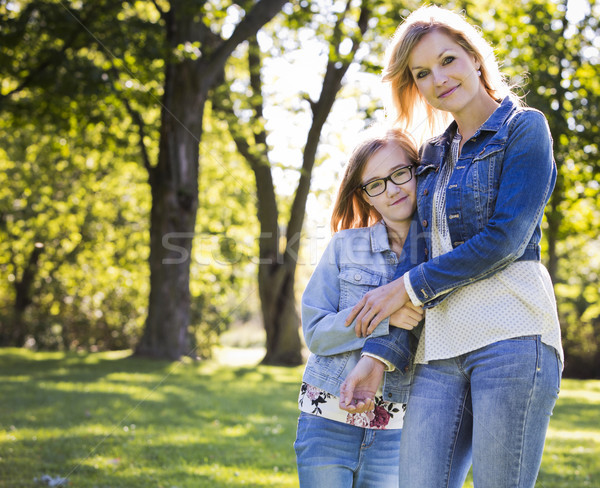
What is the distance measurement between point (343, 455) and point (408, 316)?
1.76ft

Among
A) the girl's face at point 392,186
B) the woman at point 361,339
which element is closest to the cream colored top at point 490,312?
the woman at point 361,339

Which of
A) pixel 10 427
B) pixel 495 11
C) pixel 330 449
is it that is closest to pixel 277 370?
pixel 10 427

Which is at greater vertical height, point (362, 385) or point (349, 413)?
point (362, 385)

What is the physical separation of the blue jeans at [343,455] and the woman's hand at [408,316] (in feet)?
1.39

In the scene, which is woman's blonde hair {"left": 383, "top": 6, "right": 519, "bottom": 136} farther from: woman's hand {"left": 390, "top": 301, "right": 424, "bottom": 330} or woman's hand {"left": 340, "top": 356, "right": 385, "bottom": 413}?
woman's hand {"left": 340, "top": 356, "right": 385, "bottom": 413}

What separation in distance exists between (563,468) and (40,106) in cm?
1029

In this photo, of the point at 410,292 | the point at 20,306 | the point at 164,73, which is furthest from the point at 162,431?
the point at 20,306

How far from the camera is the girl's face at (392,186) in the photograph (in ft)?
7.52

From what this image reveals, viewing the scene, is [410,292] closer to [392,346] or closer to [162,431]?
[392,346]

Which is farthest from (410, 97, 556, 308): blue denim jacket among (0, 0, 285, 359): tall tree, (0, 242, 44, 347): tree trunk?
(0, 242, 44, 347): tree trunk

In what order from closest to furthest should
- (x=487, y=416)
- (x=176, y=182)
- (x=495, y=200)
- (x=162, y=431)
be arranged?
(x=487, y=416) < (x=495, y=200) < (x=162, y=431) < (x=176, y=182)

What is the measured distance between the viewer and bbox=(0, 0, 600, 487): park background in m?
5.65

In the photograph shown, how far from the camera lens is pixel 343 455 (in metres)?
2.19

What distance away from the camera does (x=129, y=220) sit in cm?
2041
